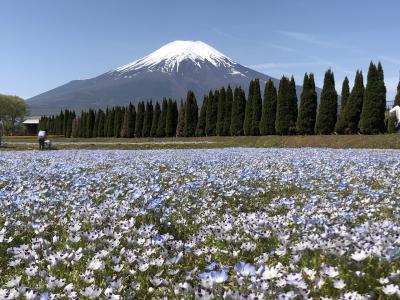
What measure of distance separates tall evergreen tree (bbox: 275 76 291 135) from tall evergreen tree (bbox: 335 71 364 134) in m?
6.15

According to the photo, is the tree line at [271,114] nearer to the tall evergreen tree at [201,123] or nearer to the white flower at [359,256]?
the tall evergreen tree at [201,123]

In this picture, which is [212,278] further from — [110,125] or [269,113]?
[110,125]

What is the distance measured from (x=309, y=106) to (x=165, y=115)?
24.5 m

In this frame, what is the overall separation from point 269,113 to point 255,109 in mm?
2398

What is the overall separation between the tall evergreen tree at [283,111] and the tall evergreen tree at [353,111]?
6.15 metres

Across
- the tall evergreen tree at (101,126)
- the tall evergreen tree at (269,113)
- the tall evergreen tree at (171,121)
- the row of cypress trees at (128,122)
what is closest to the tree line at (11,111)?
the row of cypress trees at (128,122)

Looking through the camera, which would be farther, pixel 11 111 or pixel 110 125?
pixel 11 111

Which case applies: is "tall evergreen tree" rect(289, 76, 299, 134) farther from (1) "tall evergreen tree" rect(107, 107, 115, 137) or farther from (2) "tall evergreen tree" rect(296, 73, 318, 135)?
(1) "tall evergreen tree" rect(107, 107, 115, 137)

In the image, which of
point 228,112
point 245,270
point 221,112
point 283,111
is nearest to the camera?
point 245,270

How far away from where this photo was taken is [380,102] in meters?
37.9

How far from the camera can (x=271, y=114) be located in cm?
4788

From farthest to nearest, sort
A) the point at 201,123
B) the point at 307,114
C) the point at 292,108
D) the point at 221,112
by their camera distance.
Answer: the point at 201,123
the point at 221,112
the point at 292,108
the point at 307,114

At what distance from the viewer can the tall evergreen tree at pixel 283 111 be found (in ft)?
150

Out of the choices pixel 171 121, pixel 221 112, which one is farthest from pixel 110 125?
pixel 221 112
